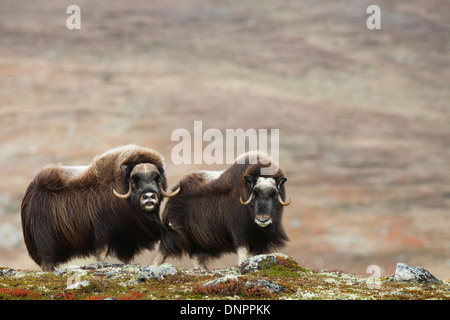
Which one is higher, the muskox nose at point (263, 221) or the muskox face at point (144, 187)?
the muskox face at point (144, 187)

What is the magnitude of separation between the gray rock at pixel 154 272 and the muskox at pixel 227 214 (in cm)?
138

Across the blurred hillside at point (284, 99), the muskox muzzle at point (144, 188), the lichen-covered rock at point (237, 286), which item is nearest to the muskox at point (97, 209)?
the muskox muzzle at point (144, 188)

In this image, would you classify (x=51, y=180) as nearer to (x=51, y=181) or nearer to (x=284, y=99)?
(x=51, y=181)

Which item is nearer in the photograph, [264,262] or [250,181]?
[264,262]

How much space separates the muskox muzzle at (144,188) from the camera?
6.80 meters

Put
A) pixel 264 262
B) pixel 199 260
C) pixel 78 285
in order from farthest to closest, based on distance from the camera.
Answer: pixel 199 260 → pixel 264 262 → pixel 78 285

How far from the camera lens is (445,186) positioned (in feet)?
124

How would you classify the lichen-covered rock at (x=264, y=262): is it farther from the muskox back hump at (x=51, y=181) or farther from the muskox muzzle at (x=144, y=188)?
the muskox back hump at (x=51, y=181)

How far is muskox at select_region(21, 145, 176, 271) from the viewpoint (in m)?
6.93

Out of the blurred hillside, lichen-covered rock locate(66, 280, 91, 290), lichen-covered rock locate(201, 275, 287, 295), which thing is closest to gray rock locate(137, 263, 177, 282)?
lichen-covered rock locate(66, 280, 91, 290)

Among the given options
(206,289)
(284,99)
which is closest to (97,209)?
(206,289)

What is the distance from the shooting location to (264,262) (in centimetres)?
614

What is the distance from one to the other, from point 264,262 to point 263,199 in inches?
37.1

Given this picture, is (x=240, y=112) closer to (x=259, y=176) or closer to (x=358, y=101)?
(x=358, y=101)
